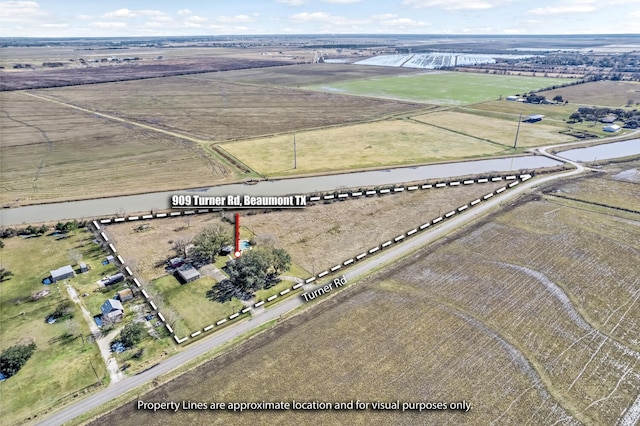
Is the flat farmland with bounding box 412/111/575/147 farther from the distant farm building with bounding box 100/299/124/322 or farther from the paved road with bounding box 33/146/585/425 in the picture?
the distant farm building with bounding box 100/299/124/322

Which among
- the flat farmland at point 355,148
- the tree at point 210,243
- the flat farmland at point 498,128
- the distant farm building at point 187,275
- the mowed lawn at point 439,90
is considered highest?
the mowed lawn at point 439,90

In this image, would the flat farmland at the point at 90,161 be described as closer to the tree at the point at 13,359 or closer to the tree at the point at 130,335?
the tree at the point at 13,359

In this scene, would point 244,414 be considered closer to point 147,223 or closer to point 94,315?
point 94,315

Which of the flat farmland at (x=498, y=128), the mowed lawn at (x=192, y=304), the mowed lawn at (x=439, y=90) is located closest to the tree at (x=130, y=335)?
the mowed lawn at (x=192, y=304)

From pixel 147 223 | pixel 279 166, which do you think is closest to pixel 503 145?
pixel 279 166

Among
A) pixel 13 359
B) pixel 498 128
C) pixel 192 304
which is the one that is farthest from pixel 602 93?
pixel 13 359
